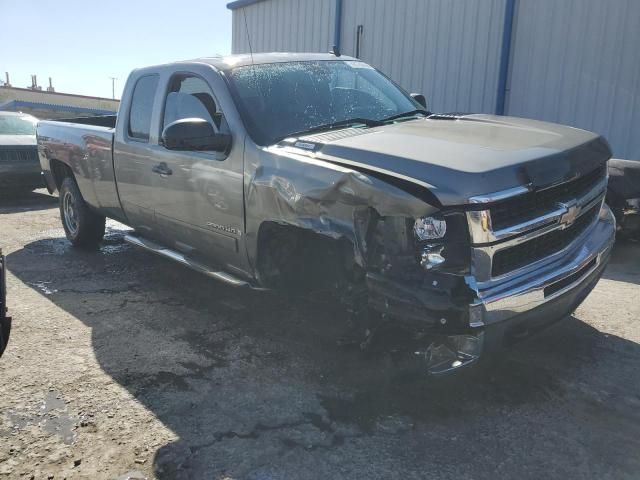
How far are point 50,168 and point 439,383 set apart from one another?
544 cm

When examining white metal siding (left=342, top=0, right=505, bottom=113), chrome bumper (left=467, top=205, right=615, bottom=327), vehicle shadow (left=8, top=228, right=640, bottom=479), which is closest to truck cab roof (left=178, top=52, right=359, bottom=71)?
vehicle shadow (left=8, top=228, right=640, bottom=479)

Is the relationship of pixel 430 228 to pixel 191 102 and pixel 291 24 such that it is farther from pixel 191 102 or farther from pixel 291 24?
pixel 291 24

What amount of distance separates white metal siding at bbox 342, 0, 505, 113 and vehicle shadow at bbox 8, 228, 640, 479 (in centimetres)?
625

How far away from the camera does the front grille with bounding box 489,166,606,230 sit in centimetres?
261

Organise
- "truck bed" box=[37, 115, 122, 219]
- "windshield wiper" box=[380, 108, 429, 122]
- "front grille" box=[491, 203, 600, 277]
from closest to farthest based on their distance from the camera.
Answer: "front grille" box=[491, 203, 600, 277] < "windshield wiper" box=[380, 108, 429, 122] < "truck bed" box=[37, 115, 122, 219]

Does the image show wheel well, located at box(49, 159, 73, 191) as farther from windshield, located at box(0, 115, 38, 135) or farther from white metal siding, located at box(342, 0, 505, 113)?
white metal siding, located at box(342, 0, 505, 113)

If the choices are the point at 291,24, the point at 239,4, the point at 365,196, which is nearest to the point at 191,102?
the point at 365,196

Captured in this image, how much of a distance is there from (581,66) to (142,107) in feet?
21.1

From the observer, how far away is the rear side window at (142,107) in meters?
4.74

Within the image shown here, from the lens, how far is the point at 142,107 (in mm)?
4875

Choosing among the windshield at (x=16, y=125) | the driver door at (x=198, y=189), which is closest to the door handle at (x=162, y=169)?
the driver door at (x=198, y=189)

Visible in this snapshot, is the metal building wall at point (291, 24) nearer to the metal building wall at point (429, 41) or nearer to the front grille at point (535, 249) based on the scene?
the metal building wall at point (429, 41)

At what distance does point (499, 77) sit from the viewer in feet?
29.6

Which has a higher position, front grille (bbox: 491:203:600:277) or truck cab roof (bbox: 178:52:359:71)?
truck cab roof (bbox: 178:52:359:71)
